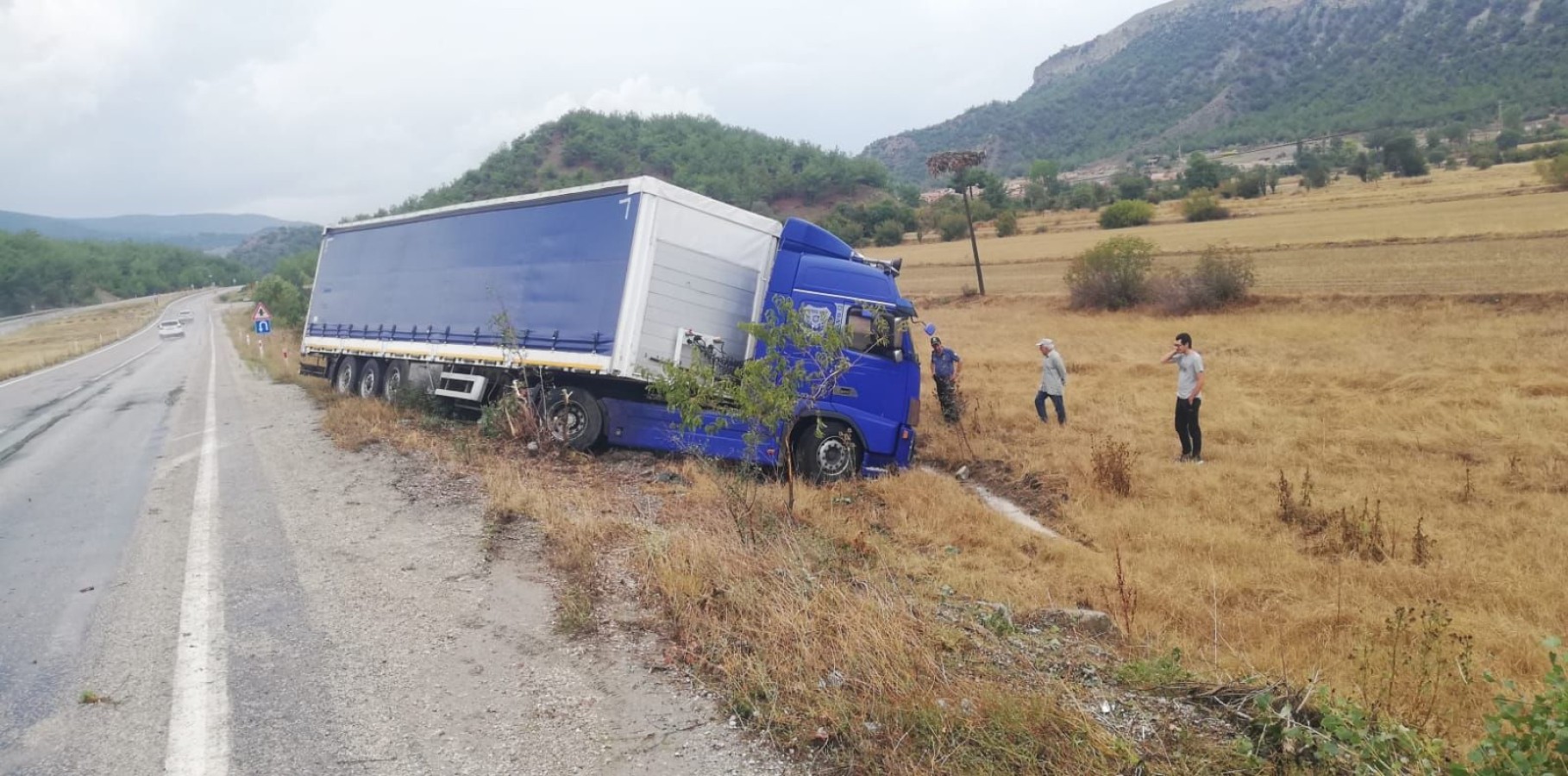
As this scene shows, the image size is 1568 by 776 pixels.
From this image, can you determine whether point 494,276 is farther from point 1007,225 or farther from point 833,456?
point 1007,225

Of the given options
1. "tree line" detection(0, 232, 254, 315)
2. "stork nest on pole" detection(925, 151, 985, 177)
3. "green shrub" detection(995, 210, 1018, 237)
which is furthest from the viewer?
"tree line" detection(0, 232, 254, 315)

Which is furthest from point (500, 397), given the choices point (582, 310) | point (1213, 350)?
point (1213, 350)

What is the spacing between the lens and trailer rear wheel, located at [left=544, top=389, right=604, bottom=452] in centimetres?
1130

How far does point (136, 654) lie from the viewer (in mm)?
4938

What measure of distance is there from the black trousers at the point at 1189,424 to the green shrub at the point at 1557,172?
40355mm

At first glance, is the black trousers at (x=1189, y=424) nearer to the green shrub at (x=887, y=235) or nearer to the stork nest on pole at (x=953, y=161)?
the stork nest on pole at (x=953, y=161)

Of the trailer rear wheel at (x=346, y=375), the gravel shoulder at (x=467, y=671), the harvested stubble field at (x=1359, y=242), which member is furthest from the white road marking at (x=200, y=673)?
the harvested stubble field at (x=1359, y=242)

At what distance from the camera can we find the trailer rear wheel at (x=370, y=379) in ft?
52.3

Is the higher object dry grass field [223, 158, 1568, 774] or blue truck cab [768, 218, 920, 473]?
blue truck cab [768, 218, 920, 473]

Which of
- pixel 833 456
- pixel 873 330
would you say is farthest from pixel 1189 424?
pixel 833 456

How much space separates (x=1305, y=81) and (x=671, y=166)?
116 m

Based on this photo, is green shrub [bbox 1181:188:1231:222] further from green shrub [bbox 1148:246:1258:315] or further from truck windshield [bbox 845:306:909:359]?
truck windshield [bbox 845:306:909:359]

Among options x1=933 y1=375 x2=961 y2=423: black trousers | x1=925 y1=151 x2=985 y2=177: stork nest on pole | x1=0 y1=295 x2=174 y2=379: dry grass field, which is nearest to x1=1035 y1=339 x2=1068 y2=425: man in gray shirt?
x1=933 y1=375 x2=961 y2=423: black trousers

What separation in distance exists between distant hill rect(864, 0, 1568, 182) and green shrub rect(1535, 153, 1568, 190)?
7914 cm
